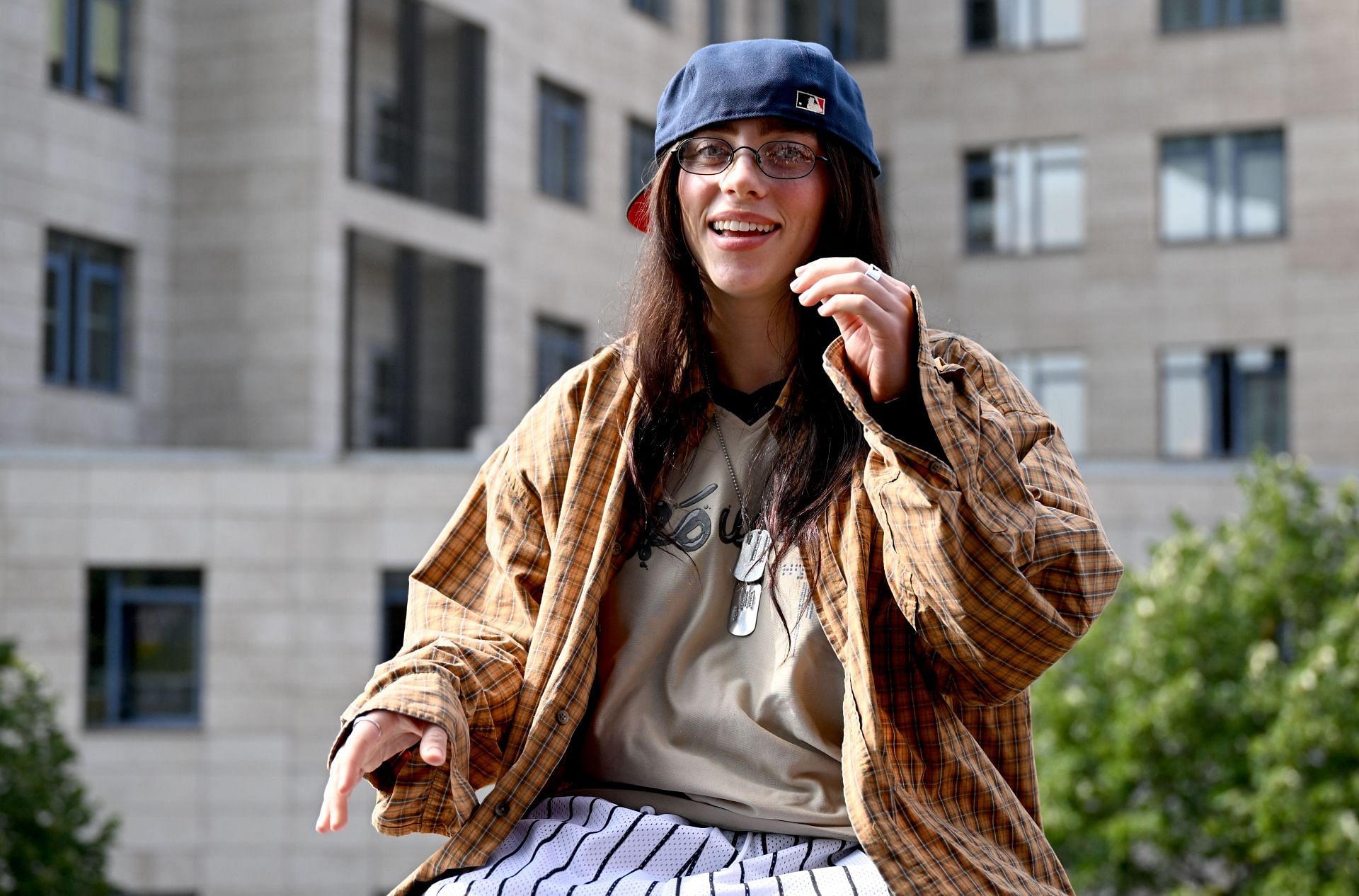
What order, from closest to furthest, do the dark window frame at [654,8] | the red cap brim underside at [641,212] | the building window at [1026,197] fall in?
1. the red cap brim underside at [641,212]
2. the dark window frame at [654,8]
3. the building window at [1026,197]

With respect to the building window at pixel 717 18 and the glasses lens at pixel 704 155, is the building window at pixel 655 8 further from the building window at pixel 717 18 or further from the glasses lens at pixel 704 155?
the glasses lens at pixel 704 155

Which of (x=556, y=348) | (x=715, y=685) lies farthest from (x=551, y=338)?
(x=715, y=685)

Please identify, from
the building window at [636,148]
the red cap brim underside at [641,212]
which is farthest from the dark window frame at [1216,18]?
the red cap brim underside at [641,212]

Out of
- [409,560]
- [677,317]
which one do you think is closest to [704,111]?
[677,317]

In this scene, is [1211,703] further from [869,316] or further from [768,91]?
[869,316]

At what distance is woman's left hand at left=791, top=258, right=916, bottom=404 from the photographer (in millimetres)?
2691

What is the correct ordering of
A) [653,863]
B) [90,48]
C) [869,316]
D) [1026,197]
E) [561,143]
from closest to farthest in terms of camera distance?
[869,316]
[653,863]
[90,48]
[561,143]
[1026,197]

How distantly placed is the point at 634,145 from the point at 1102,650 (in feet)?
49.2

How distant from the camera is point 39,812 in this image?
1574 cm

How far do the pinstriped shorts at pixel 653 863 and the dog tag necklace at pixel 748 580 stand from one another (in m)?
0.35

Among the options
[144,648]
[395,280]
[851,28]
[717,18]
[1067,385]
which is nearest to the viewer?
[144,648]

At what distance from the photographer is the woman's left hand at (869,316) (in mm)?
2691

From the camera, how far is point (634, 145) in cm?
2855

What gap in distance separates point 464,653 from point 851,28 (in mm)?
28290
